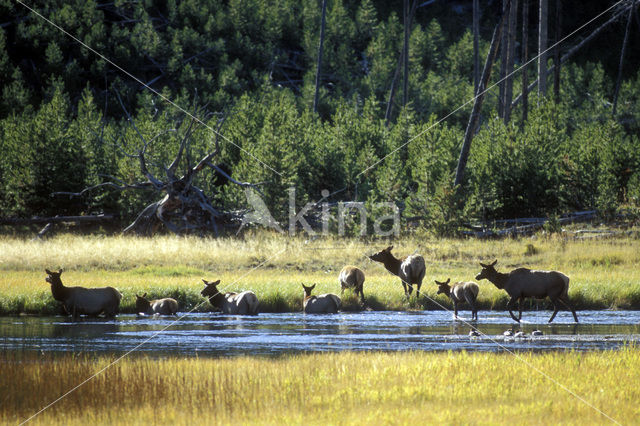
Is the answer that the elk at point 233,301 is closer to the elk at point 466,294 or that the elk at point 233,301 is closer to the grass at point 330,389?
the elk at point 466,294

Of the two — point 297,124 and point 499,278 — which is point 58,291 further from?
point 297,124

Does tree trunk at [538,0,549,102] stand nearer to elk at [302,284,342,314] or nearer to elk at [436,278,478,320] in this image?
elk at [436,278,478,320]

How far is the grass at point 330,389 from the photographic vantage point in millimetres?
10336

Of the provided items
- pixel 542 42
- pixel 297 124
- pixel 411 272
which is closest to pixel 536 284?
pixel 411 272

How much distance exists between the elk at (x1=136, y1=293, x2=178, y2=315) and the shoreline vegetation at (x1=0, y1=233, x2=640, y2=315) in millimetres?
720

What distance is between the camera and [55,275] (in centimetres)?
2008

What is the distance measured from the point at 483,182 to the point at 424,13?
84287mm

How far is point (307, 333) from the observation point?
699 inches

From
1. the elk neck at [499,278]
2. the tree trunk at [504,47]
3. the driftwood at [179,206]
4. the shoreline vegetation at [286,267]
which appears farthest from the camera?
the driftwood at [179,206]

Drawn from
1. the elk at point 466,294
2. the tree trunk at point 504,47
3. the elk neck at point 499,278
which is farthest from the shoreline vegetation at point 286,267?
the tree trunk at point 504,47

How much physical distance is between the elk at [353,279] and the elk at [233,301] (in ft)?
8.14

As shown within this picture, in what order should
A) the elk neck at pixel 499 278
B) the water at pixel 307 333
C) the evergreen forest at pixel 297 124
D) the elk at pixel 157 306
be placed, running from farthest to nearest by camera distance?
the evergreen forest at pixel 297 124 < the elk at pixel 157 306 < the elk neck at pixel 499 278 < the water at pixel 307 333

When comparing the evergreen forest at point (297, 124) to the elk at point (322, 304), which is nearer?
the elk at point (322, 304)

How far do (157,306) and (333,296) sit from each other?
172 inches
